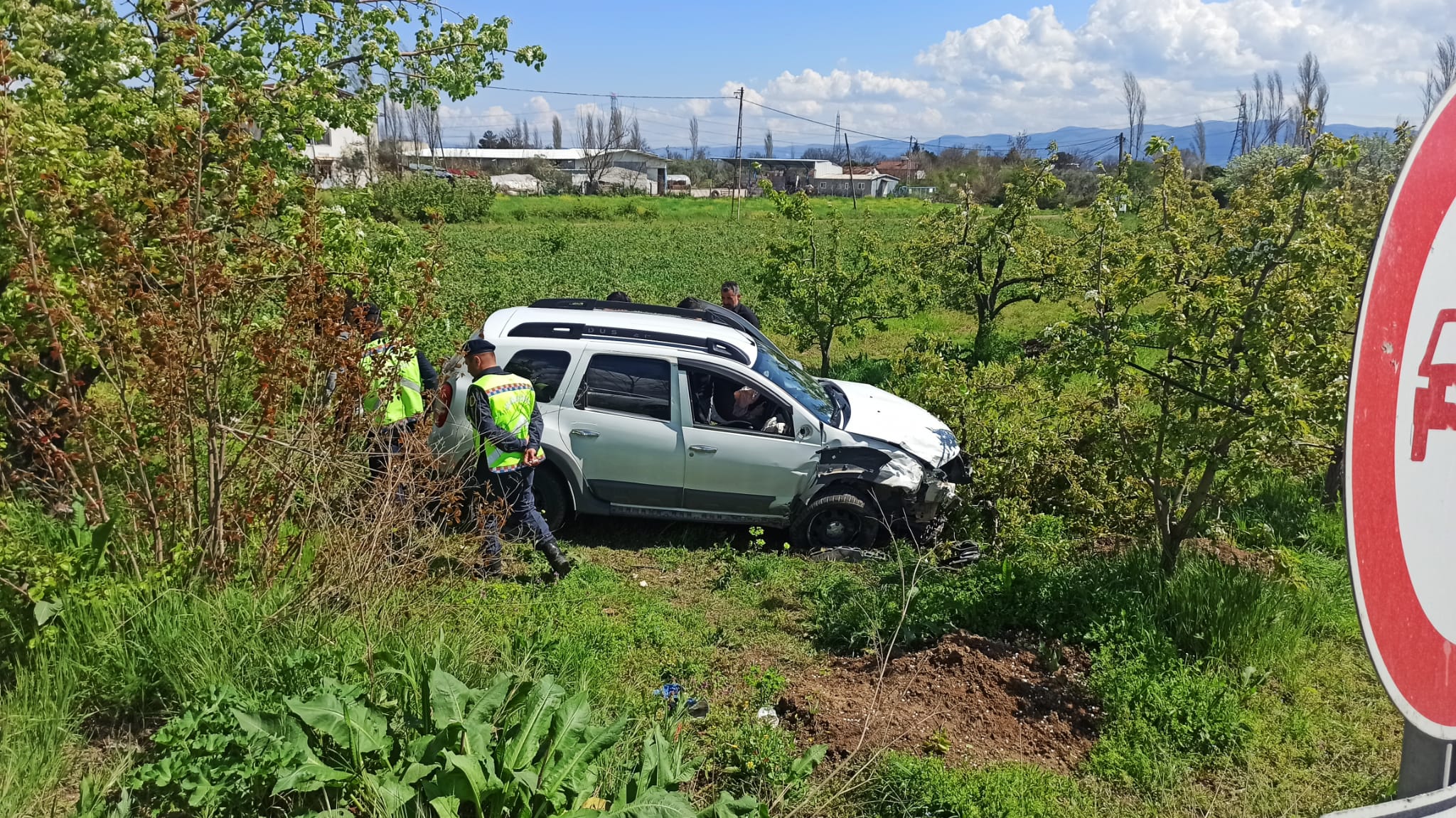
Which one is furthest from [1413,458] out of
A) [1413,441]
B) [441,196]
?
[441,196]

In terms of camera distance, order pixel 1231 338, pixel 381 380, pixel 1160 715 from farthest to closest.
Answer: pixel 1231 338, pixel 381 380, pixel 1160 715

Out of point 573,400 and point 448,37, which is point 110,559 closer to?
point 573,400

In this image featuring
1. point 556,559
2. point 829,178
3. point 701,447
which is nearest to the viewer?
point 556,559

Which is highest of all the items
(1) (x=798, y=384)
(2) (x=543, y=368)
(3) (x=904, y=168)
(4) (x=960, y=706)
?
(3) (x=904, y=168)

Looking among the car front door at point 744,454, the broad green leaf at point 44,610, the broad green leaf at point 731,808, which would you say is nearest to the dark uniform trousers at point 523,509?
the car front door at point 744,454

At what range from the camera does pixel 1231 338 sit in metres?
5.29

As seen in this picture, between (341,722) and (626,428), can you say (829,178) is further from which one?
(341,722)

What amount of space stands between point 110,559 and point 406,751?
7.07 feet

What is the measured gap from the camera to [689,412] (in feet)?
24.7

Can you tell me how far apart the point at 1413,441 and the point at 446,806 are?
2.75 meters

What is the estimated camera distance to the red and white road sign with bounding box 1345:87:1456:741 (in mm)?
1075

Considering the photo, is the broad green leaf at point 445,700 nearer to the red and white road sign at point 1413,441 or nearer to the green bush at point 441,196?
the red and white road sign at point 1413,441

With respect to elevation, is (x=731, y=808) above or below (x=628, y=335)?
below

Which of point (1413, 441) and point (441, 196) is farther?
point (441, 196)
